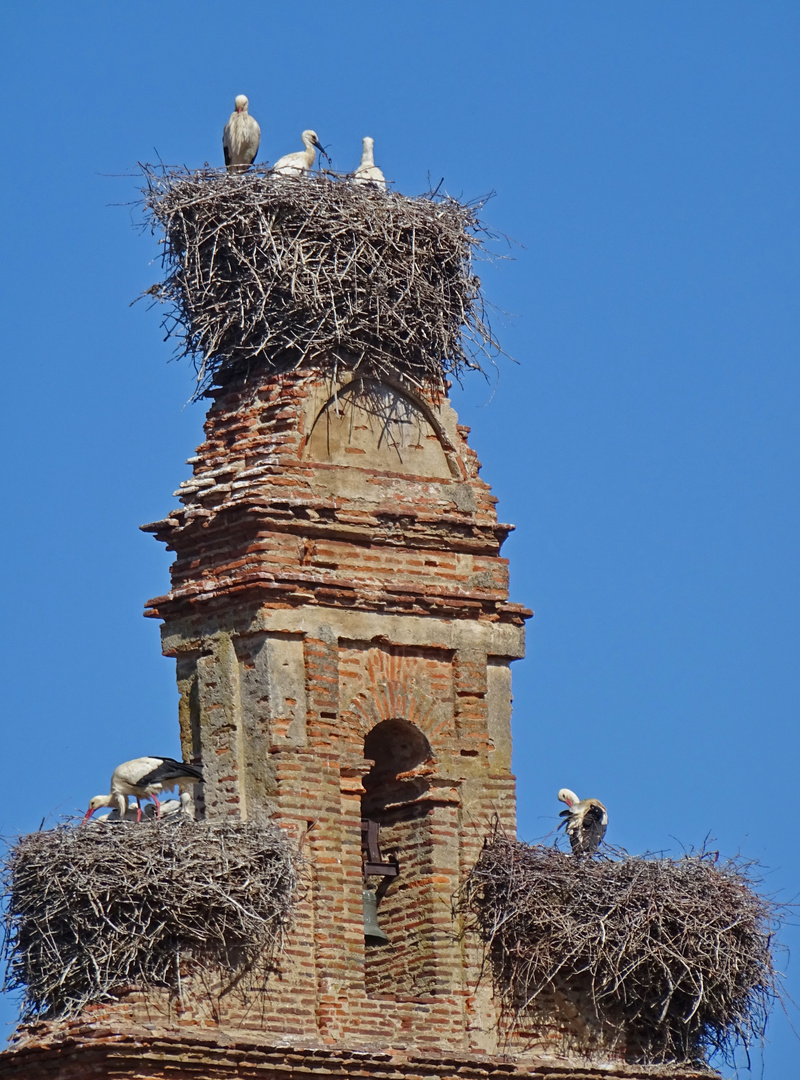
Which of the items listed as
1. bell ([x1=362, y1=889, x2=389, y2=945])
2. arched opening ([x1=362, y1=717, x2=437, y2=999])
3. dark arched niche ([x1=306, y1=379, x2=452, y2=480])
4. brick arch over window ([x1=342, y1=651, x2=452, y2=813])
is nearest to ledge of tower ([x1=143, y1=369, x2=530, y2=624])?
dark arched niche ([x1=306, y1=379, x2=452, y2=480])

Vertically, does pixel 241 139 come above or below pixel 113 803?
above

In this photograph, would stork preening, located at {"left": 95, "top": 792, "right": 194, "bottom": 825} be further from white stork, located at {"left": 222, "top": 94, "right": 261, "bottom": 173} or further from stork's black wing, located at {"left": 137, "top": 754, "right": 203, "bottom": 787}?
white stork, located at {"left": 222, "top": 94, "right": 261, "bottom": 173}

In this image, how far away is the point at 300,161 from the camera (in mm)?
26938

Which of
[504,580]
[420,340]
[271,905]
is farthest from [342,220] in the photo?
[271,905]

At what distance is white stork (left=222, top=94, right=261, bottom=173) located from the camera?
2794cm

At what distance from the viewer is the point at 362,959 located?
945 inches

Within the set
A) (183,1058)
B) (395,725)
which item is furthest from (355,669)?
(183,1058)

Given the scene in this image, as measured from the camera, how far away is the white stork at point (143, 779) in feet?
79.9

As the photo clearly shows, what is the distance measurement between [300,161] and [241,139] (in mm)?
1130

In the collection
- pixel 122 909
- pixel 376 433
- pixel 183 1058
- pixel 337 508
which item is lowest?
pixel 183 1058

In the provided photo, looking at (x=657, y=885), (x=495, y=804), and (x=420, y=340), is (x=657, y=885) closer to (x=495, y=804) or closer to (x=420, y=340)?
(x=495, y=804)

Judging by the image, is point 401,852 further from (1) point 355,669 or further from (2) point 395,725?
(1) point 355,669

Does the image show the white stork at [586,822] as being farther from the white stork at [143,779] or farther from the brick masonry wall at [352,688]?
the white stork at [143,779]

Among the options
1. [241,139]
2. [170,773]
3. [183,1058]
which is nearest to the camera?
[183,1058]
